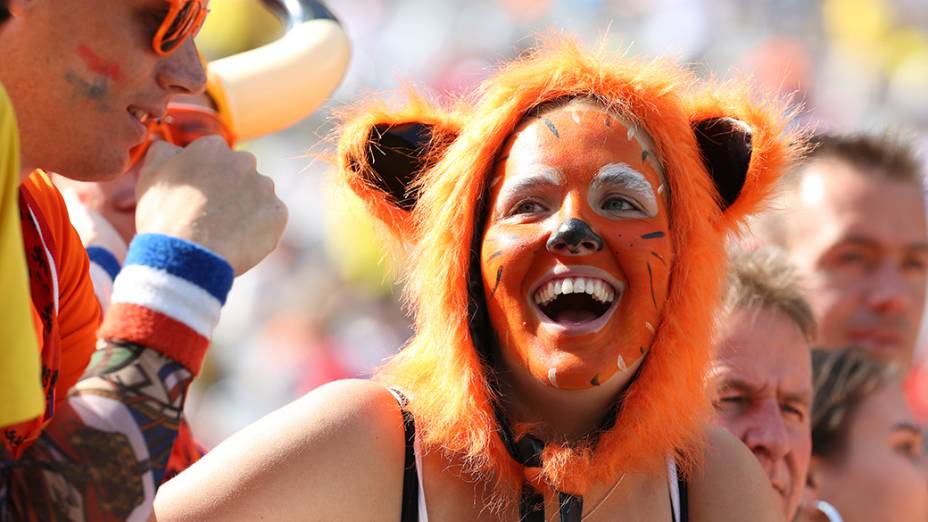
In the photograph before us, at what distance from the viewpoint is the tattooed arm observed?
1286mm

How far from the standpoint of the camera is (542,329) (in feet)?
6.64

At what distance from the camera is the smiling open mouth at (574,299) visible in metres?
2.02

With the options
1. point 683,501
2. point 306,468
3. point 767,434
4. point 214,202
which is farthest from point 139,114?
point 767,434

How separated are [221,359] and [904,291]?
4.94m

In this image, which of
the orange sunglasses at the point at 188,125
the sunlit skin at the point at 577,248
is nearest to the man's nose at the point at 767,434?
the sunlit skin at the point at 577,248

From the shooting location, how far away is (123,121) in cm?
155

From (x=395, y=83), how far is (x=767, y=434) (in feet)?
20.8

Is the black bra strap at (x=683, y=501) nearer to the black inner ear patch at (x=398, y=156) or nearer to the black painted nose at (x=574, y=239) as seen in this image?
the black painted nose at (x=574, y=239)

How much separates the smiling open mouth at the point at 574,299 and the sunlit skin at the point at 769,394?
675mm

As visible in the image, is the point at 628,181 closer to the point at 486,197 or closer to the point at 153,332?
the point at 486,197

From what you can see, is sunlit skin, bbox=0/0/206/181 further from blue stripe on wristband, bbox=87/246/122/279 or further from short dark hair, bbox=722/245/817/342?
short dark hair, bbox=722/245/817/342

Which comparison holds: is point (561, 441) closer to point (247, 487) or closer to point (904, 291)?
point (247, 487)

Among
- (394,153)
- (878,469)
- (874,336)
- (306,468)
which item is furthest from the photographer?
(874,336)

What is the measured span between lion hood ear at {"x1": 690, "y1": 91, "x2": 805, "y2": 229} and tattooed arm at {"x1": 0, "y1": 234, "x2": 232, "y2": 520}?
1.12 meters
